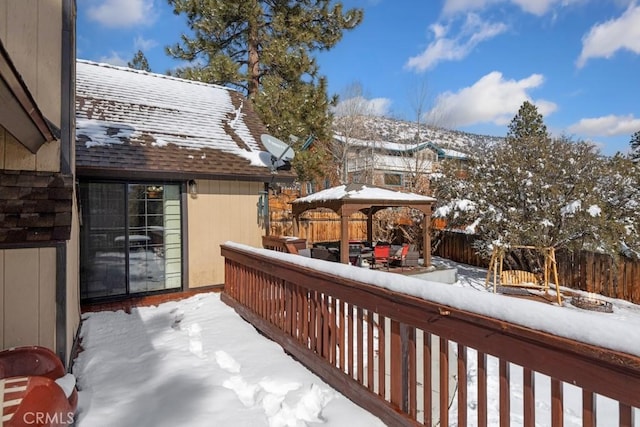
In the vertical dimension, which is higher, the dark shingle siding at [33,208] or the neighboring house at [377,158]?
the neighboring house at [377,158]

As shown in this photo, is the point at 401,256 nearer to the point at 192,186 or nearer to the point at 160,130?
the point at 192,186

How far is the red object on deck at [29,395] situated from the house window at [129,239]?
11.7 ft

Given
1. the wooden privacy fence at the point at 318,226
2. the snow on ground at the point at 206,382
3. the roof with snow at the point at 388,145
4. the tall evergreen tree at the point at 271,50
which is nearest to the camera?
the snow on ground at the point at 206,382

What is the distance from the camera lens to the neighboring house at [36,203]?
2.70 m

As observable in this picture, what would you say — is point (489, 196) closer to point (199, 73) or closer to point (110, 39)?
point (199, 73)

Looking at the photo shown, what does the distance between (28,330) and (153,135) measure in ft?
15.3

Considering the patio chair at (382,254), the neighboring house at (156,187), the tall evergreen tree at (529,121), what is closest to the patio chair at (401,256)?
the patio chair at (382,254)

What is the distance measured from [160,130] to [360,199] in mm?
4348

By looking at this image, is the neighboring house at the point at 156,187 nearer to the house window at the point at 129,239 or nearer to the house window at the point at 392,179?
the house window at the point at 129,239

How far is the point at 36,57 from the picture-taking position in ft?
9.23

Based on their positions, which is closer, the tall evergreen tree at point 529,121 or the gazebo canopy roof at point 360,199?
the gazebo canopy roof at point 360,199

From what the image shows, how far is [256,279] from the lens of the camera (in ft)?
15.6

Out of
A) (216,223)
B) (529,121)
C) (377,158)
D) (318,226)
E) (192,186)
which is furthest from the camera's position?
(529,121)

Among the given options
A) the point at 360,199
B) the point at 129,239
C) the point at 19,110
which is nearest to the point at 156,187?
the point at 129,239
